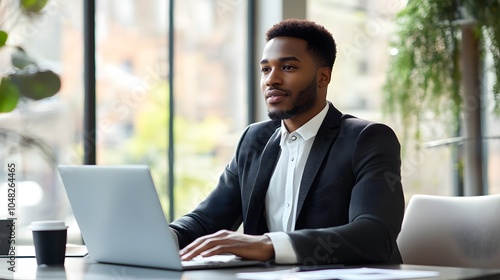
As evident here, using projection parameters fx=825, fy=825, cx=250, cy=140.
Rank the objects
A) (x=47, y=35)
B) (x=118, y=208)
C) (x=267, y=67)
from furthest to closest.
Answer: (x=47, y=35)
(x=267, y=67)
(x=118, y=208)

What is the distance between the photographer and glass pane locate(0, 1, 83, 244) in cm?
398

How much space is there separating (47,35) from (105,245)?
2.32 meters

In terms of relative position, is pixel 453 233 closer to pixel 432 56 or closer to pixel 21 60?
pixel 21 60

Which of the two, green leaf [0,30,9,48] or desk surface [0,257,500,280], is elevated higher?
green leaf [0,30,9,48]

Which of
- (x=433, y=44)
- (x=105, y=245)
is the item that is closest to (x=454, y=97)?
(x=433, y=44)

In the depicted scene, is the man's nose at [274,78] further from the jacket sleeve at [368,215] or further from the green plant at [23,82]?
the green plant at [23,82]

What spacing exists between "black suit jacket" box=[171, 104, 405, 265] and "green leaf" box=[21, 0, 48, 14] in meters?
1.11

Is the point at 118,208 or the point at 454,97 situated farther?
the point at 454,97

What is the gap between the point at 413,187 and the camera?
5.27 meters

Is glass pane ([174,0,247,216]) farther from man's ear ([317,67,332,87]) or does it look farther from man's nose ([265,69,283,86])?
man's nose ([265,69,283,86])

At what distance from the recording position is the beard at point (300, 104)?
254 cm

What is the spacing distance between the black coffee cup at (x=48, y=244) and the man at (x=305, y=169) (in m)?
0.39

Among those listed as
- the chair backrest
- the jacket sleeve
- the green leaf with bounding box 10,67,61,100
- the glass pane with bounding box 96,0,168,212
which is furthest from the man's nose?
the glass pane with bounding box 96,0,168,212

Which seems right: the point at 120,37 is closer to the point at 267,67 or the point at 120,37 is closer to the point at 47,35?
the point at 47,35
